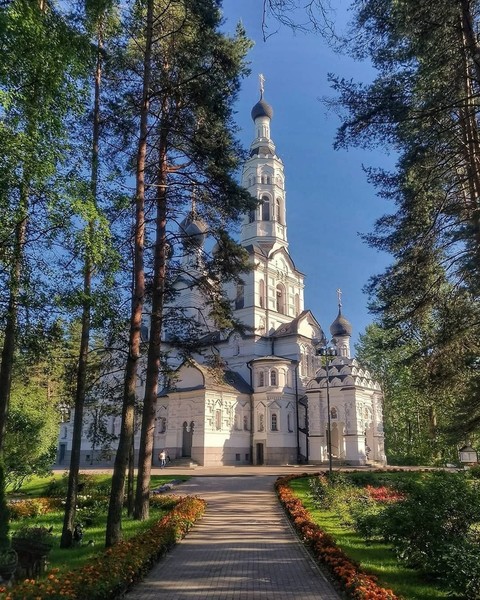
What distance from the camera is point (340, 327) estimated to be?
52.1 meters

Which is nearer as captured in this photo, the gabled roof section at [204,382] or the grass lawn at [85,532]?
the grass lawn at [85,532]

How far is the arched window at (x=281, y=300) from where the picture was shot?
5155 centimetres

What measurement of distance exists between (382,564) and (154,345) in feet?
27.5

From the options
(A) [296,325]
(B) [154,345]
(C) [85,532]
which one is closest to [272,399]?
(A) [296,325]

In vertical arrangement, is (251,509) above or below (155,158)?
below

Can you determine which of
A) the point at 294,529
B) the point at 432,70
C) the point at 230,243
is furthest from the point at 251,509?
the point at 432,70

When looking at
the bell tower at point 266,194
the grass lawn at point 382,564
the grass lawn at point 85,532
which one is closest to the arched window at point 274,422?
the bell tower at point 266,194

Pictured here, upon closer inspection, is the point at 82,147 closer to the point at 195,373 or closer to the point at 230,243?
the point at 230,243

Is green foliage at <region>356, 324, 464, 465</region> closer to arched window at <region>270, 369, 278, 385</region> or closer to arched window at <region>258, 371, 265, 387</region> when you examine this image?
arched window at <region>270, 369, 278, 385</region>

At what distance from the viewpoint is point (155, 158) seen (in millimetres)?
15539

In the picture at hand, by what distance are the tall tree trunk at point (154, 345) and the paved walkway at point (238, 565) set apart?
1.87m

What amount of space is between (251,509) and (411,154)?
11.7m

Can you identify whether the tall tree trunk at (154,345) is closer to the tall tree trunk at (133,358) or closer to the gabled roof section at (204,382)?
the tall tree trunk at (133,358)

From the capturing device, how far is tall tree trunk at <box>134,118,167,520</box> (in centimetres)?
1401
